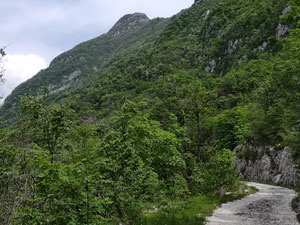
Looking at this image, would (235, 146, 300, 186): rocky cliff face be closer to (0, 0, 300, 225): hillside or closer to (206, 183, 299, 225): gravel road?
(0, 0, 300, 225): hillside

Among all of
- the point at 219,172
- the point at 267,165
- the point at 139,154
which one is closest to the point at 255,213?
Result: the point at 219,172

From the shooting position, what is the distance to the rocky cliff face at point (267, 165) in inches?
1067

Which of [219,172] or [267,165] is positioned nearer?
[219,172]

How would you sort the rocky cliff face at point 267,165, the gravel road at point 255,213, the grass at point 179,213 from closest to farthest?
the grass at point 179,213, the gravel road at point 255,213, the rocky cliff face at point 267,165

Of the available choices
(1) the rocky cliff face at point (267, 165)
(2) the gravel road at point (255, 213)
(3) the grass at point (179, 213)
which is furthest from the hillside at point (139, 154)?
(2) the gravel road at point (255, 213)

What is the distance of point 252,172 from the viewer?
37.2 meters

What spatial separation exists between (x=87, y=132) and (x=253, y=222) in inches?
349

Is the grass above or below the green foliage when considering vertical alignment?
below

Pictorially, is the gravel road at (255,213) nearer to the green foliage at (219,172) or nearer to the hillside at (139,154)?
the hillside at (139,154)

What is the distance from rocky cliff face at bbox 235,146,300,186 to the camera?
1067 inches

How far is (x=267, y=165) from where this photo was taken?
3350cm

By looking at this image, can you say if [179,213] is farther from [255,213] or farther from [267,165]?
[267,165]

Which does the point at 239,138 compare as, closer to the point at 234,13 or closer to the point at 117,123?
the point at 117,123

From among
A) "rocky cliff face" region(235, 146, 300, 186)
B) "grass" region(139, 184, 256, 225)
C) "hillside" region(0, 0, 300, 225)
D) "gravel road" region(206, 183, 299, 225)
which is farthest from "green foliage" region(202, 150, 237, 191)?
"rocky cliff face" region(235, 146, 300, 186)
